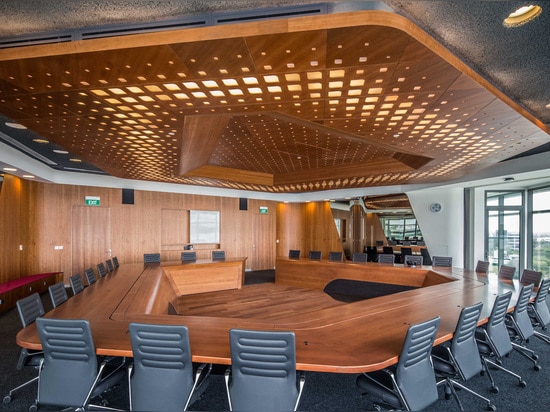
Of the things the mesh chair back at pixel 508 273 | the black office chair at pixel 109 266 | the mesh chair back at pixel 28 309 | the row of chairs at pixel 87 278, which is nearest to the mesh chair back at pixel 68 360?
the mesh chair back at pixel 28 309

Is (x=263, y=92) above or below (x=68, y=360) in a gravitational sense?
above

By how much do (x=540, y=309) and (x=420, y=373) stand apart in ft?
11.8

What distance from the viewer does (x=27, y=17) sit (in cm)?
251

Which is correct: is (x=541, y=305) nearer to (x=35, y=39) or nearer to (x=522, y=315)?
(x=522, y=315)

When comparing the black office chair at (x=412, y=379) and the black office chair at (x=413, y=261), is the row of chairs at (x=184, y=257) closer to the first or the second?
the black office chair at (x=413, y=261)

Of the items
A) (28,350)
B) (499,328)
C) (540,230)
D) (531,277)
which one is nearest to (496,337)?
(499,328)

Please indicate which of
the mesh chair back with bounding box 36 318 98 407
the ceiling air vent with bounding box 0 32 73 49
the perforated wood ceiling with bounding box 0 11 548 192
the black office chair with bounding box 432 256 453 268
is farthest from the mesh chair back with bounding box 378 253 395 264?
the ceiling air vent with bounding box 0 32 73 49

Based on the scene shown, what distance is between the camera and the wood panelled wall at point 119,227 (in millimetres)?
8094

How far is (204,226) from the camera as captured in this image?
467 inches

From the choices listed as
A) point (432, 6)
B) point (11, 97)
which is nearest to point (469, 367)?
point (432, 6)

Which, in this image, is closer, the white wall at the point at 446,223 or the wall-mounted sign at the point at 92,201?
the wall-mounted sign at the point at 92,201

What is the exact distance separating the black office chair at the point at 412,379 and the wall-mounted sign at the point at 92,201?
32.3 ft

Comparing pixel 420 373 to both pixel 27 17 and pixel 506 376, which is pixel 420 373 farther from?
pixel 27 17

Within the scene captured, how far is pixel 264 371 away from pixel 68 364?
1614 millimetres
